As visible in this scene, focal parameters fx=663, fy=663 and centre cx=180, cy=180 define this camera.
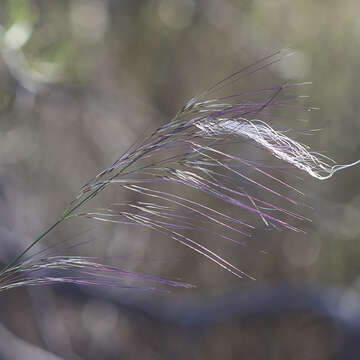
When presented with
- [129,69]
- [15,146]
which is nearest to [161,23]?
[129,69]

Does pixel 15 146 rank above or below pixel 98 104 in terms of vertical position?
below

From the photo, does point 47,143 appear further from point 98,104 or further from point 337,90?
point 337,90

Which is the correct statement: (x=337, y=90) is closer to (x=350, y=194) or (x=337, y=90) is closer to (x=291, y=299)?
(x=350, y=194)

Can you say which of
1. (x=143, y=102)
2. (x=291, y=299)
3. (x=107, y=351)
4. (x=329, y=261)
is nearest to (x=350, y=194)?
(x=329, y=261)

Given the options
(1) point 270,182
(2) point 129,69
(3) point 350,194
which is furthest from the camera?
(2) point 129,69

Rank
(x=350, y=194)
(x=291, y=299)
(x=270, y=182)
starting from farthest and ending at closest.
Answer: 1. (x=350, y=194)
2. (x=270, y=182)
3. (x=291, y=299)

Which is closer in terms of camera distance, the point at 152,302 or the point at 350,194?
the point at 152,302

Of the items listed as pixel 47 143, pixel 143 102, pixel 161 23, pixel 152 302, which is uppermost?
pixel 161 23
